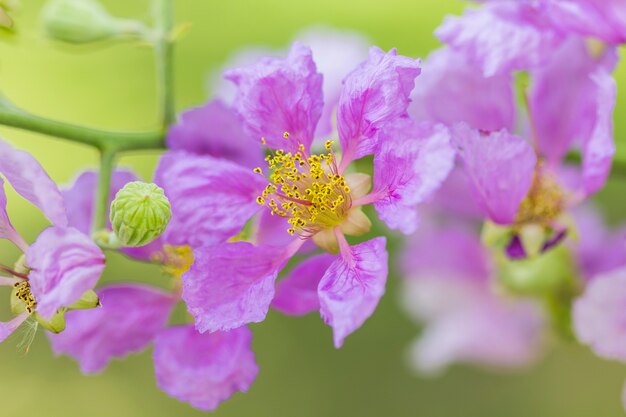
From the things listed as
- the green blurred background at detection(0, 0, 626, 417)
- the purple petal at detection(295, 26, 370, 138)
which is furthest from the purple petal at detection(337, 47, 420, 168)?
the green blurred background at detection(0, 0, 626, 417)

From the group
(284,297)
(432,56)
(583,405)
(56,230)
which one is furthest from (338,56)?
(583,405)

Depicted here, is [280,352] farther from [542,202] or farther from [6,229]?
[6,229]

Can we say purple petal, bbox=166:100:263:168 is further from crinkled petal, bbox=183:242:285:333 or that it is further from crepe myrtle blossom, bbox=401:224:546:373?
crepe myrtle blossom, bbox=401:224:546:373

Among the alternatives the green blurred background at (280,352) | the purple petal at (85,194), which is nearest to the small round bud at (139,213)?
the purple petal at (85,194)

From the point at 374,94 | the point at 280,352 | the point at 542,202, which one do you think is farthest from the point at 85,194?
the point at 280,352

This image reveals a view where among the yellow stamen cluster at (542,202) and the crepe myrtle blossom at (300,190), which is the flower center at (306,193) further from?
the yellow stamen cluster at (542,202)
